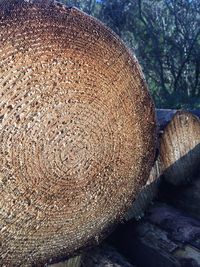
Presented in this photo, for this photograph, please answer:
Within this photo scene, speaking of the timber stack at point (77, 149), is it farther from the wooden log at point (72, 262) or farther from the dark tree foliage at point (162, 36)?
the dark tree foliage at point (162, 36)

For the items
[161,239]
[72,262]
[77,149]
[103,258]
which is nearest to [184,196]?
[161,239]

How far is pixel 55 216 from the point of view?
2.04m

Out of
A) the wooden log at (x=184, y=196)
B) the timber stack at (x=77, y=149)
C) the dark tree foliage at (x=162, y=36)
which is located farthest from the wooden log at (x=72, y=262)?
the dark tree foliage at (x=162, y=36)

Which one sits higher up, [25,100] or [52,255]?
[25,100]

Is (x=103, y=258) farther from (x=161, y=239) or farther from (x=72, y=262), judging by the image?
(x=161, y=239)

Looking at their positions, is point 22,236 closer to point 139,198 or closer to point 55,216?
point 55,216

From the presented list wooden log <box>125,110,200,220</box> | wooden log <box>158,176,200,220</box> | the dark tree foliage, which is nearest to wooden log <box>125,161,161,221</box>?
wooden log <box>125,110,200,220</box>

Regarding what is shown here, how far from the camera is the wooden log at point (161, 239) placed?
7.06 feet

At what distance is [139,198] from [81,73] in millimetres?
906

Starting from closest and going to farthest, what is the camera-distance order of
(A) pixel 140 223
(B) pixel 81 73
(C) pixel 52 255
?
(B) pixel 81 73 < (C) pixel 52 255 < (A) pixel 140 223

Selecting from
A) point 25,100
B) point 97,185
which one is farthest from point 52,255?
point 25,100

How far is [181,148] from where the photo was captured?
2.68 meters

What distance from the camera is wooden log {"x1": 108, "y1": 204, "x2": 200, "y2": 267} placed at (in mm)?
2152

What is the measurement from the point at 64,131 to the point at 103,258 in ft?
2.36
